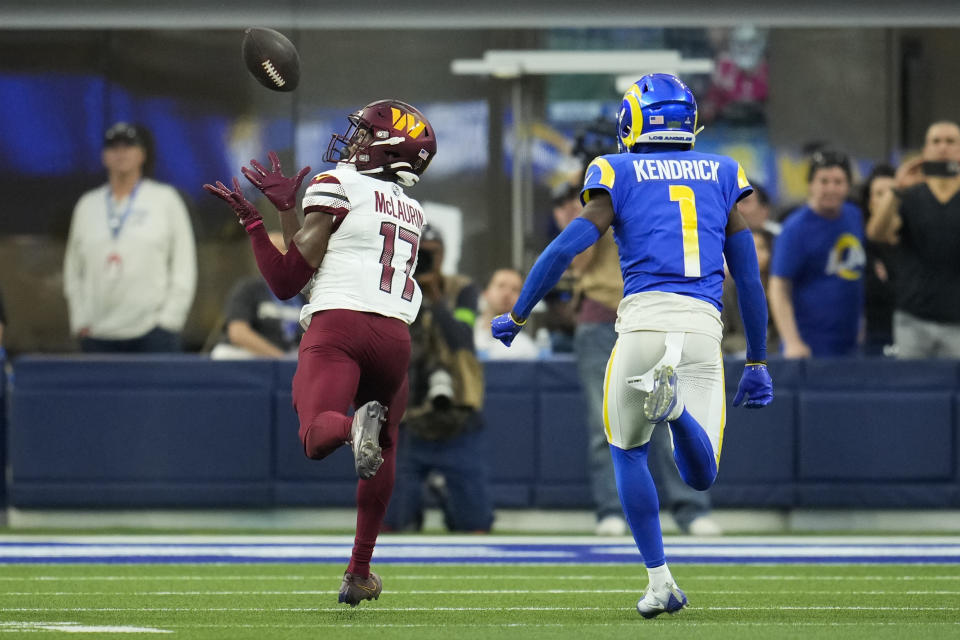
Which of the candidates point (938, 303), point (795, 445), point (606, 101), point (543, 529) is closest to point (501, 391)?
point (543, 529)

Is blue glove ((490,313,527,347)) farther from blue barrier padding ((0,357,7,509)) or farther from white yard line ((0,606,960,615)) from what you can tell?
blue barrier padding ((0,357,7,509))

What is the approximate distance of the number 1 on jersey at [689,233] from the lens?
574 cm

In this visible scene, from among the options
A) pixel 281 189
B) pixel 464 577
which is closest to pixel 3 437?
pixel 464 577

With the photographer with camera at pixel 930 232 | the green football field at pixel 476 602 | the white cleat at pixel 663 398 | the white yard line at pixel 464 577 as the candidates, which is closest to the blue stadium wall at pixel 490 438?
A: the photographer with camera at pixel 930 232

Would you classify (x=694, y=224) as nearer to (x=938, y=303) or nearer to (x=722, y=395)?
(x=722, y=395)

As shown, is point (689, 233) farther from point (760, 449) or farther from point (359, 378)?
point (760, 449)

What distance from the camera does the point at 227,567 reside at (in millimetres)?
7957

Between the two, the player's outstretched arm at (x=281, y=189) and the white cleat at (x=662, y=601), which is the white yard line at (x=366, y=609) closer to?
the white cleat at (x=662, y=601)

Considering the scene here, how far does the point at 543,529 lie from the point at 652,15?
497 centimetres

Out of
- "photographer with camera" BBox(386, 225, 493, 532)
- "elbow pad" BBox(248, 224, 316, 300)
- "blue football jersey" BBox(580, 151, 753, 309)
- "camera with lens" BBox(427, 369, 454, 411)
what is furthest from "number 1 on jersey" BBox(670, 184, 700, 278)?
"camera with lens" BBox(427, 369, 454, 411)

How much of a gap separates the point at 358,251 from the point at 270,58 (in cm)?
99

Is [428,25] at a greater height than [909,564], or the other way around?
[428,25]

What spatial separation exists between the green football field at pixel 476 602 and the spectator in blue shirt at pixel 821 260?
103 inches

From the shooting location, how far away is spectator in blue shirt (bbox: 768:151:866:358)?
10.3m
